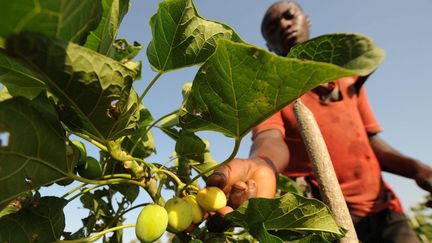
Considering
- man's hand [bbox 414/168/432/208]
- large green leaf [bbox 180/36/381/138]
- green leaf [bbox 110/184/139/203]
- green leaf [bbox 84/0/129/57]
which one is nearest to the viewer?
large green leaf [bbox 180/36/381/138]

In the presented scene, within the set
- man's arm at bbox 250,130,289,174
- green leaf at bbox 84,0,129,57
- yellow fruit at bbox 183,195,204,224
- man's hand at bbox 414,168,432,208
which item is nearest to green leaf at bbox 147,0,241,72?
green leaf at bbox 84,0,129,57

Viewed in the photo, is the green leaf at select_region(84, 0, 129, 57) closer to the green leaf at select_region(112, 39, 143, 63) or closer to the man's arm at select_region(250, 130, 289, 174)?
the green leaf at select_region(112, 39, 143, 63)

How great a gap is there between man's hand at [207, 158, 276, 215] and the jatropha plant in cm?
5

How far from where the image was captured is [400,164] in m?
2.07

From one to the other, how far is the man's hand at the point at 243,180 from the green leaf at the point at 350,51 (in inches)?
15.8

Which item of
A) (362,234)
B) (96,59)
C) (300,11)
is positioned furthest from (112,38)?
(300,11)

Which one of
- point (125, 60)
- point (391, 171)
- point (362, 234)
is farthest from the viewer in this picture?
point (391, 171)

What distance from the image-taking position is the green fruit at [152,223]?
80 cm

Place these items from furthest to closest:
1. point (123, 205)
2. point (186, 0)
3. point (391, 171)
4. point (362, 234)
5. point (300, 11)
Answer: point (300, 11)
point (391, 171)
point (362, 234)
point (123, 205)
point (186, 0)

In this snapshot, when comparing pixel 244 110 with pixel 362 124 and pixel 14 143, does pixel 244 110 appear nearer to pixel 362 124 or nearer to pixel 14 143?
pixel 14 143

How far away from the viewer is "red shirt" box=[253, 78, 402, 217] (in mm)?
1991

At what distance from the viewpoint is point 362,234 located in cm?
200

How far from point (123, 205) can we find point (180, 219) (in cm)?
44

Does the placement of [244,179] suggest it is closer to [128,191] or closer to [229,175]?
[229,175]
